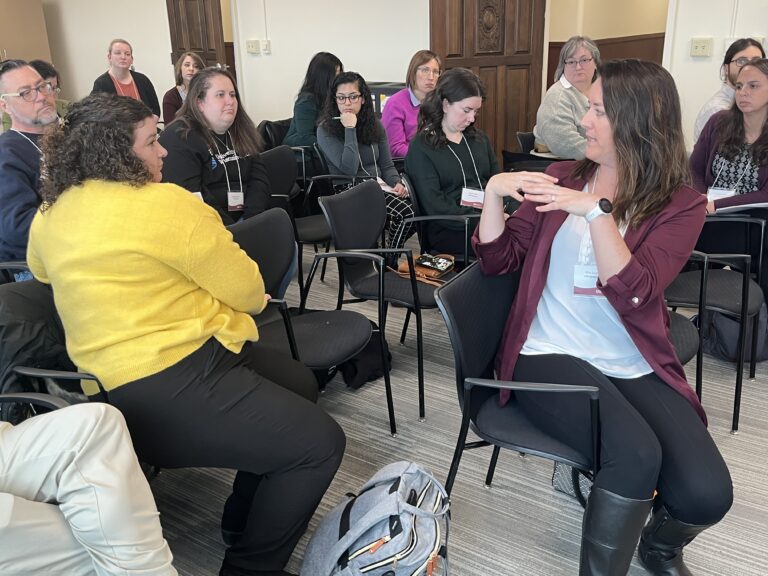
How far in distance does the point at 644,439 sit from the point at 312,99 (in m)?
3.73

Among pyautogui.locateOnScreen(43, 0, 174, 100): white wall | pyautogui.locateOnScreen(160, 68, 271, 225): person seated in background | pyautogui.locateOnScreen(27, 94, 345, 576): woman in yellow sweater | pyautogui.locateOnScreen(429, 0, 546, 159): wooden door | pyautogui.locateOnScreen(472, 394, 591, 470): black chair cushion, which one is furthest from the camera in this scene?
pyautogui.locateOnScreen(43, 0, 174, 100): white wall

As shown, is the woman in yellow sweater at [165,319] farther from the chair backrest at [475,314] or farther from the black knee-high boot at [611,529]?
the black knee-high boot at [611,529]

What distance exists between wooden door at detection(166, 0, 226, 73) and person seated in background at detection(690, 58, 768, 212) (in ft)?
16.4

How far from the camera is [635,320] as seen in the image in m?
1.71

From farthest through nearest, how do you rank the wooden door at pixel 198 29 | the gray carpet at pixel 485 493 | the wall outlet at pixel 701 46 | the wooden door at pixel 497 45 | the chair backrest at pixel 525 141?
the wooden door at pixel 198 29, the wooden door at pixel 497 45, the chair backrest at pixel 525 141, the wall outlet at pixel 701 46, the gray carpet at pixel 485 493

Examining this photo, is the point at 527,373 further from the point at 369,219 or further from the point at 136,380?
the point at 369,219

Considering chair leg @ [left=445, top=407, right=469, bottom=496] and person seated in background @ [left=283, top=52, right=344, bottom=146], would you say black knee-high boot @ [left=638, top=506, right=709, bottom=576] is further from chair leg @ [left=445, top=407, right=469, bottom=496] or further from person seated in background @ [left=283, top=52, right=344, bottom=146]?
person seated in background @ [left=283, top=52, right=344, bottom=146]

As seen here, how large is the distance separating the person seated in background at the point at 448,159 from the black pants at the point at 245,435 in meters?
1.64

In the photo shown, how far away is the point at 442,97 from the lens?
10.8 feet

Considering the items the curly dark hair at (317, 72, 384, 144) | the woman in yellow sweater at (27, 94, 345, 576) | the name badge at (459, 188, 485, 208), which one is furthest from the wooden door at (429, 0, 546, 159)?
the woman in yellow sweater at (27, 94, 345, 576)

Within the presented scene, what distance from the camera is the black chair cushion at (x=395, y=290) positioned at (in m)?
2.66

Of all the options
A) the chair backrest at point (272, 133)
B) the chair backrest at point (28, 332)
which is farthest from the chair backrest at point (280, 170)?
the chair backrest at point (28, 332)

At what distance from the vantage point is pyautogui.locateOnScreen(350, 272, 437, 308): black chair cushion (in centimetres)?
266

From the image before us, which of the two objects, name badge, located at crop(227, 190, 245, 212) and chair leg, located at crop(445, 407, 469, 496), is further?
name badge, located at crop(227, 190, 245, 212)
